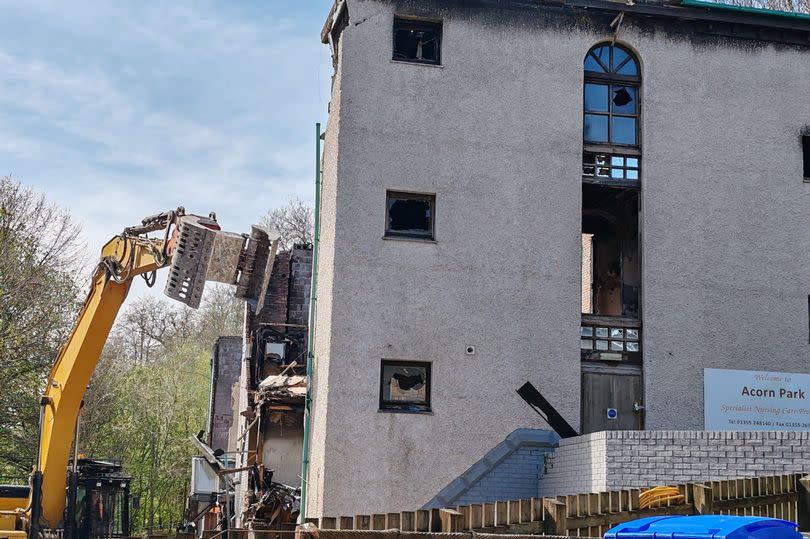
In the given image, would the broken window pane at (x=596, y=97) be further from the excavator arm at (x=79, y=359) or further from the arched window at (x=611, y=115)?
the excavator arm at (x=79, y=359)

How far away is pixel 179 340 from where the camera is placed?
185ft

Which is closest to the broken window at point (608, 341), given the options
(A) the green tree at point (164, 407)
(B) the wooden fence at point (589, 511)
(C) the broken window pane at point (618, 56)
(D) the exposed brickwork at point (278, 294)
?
(C) the broken window pane at point (618, 56)

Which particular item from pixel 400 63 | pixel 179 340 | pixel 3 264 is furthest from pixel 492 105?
pixel 179 340

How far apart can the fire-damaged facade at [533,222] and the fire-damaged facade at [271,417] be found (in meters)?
3.94

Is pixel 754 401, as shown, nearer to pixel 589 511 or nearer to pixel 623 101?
pixel 623 101

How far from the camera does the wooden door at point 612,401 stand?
19000 millimetres

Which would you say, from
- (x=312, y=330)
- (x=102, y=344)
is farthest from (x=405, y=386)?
(x=102, y=344)

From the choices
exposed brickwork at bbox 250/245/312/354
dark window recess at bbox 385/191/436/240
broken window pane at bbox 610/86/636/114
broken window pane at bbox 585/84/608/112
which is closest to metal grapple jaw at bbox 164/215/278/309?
dark window recess at bbox 385/191/436/240

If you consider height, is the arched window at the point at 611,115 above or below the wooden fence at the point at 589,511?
above

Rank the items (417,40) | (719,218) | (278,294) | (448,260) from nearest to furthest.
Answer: (448,260)
(719,218)
(417,40)
(278,294)

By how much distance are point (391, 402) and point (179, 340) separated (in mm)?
39653

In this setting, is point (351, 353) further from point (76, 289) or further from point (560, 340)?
point (76, 289)

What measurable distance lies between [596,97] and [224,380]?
885 inches

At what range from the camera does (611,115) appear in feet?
66.3
